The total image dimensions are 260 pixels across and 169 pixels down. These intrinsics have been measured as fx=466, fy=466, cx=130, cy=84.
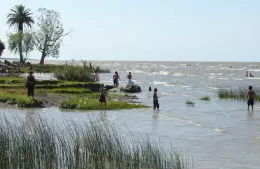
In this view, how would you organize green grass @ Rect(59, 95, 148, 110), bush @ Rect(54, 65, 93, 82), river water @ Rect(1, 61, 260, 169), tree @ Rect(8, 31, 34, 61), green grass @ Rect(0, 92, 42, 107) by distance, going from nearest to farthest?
river water @ Rect(1, 61, 260, 169) → green grass @ Rect(0, 92, 42, 107) → green grass @ Rect(59, 95, 148, 110) → bush @ Rect(54, 65, 93, 82) → tree @ Rect(8, 31, 34, 61)

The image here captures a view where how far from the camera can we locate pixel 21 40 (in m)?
93.1

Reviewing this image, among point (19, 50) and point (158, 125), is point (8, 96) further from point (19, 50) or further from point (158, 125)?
point (19, 50)

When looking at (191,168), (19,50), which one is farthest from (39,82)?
(19,50)

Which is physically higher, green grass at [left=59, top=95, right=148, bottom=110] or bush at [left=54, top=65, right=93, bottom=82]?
bush at [left=54, top=65, right=93, bottom=82]

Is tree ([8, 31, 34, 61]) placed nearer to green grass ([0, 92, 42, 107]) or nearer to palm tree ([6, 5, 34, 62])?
palm tree ([6, 5, 34, 62])

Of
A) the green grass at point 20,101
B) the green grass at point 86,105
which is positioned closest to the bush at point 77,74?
the green grass at point 86,105

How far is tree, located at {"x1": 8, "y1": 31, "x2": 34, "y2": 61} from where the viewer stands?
9275 centimetres

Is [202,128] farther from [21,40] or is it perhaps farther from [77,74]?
[21,40]

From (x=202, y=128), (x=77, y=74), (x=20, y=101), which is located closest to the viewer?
(x=202, y=128)

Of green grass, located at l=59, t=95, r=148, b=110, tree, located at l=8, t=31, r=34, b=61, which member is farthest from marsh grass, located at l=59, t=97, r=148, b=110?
tree, located at l=8, t=31, r=34, b=61

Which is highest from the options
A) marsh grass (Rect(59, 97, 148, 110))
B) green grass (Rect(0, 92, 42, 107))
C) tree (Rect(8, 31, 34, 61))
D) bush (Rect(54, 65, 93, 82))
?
tree (Rect(8, 31, 34, 61))

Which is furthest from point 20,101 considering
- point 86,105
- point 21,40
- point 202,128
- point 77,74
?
point 21,40

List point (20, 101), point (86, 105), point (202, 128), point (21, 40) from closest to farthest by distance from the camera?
point (202, 128) → point (20, 101) → point (86, 105) → point (21, 40)

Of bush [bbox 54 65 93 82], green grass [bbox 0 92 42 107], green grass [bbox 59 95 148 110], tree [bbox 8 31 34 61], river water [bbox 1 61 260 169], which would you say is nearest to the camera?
river water [bbox 1 61 260 169]
